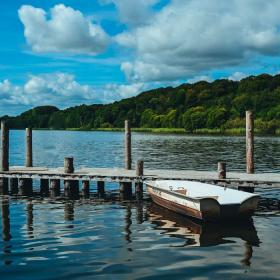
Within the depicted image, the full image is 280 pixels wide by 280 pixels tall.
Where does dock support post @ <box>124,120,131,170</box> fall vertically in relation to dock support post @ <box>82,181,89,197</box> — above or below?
above

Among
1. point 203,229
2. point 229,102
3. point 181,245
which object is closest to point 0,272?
point 181,245

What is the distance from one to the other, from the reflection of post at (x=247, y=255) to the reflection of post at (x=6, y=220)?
771 centimetres

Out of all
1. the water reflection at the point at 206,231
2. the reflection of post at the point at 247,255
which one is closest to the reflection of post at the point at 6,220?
the water reflection at the point at 206,231

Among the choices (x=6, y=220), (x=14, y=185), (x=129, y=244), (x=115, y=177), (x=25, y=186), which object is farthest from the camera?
(x=14, y=185)

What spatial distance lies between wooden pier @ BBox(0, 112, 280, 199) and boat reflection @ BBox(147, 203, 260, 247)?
4762mm

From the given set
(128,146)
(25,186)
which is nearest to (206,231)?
(128,146)

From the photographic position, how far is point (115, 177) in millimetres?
26484

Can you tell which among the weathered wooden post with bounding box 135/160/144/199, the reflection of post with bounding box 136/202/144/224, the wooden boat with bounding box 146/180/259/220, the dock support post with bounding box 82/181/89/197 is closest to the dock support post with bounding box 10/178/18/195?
the dock support post with bounding box 82/181/89/197

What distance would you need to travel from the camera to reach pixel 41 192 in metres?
28.8

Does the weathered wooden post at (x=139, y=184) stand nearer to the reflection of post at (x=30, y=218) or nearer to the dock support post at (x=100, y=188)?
the dock support post at (x=100, y=188)

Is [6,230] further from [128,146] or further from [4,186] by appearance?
[128,146]

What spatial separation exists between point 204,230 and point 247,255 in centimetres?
361

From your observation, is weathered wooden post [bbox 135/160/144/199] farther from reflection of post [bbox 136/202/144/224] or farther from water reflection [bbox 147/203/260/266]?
water reflection [bbox 147/203/260/266]

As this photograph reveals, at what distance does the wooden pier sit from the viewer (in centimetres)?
2500
